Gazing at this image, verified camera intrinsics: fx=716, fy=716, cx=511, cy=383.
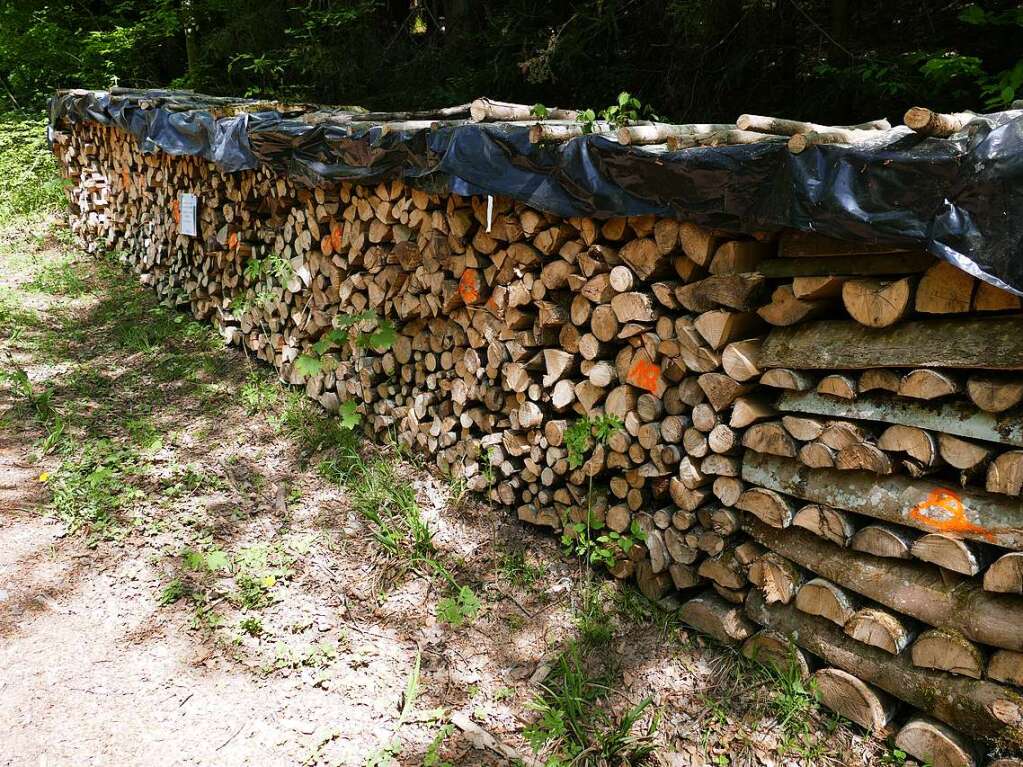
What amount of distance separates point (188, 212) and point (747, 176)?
4688 millimetres

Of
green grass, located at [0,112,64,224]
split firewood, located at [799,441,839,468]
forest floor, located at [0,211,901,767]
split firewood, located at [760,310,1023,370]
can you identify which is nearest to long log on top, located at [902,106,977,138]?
split firewood, located at [760,310,1023,370]

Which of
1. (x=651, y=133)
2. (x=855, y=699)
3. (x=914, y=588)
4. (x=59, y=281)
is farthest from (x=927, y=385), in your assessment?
(x=59, y=281)

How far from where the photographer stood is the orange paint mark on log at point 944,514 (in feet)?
7.04

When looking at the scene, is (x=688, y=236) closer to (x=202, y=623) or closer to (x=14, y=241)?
(x=202, y=623)

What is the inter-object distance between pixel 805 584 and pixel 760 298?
3.42 ft

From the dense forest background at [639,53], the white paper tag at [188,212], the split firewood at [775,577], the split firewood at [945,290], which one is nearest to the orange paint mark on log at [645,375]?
the split firewood at [775,577]

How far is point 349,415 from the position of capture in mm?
4199

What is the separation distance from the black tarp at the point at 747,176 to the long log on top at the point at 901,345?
25 centimetres

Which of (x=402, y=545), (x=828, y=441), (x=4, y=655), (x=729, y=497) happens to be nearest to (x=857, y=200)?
(x=828, y=441)

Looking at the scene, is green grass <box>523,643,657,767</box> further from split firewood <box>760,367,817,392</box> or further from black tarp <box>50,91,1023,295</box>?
black tarp <box>50,91,1023,295</box>

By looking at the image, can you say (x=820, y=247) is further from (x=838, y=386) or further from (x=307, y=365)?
(x=307, y=365)

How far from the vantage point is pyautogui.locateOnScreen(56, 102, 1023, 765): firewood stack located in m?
2.13

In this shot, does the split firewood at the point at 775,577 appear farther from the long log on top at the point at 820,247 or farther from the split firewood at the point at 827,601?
the long log on top at the point at 820,247

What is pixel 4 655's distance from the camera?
2.79 meters
